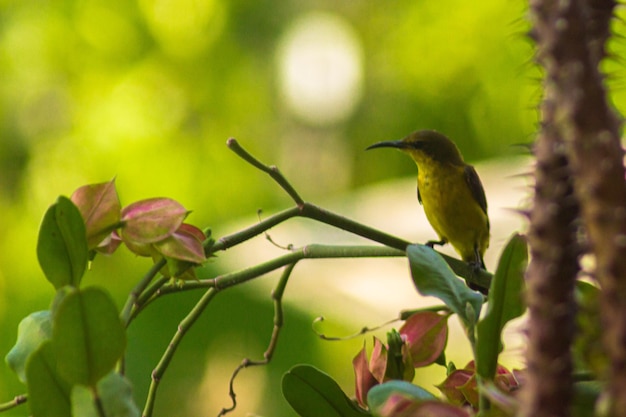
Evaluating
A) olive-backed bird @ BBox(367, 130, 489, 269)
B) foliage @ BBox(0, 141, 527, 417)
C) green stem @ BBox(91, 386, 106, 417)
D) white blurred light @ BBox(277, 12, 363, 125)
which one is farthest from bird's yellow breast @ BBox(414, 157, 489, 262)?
white blurred light @ BBox(277, 12, 363, 125)

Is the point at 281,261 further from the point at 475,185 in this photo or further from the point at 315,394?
the point at 475,185

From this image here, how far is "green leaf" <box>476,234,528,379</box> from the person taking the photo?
305mm

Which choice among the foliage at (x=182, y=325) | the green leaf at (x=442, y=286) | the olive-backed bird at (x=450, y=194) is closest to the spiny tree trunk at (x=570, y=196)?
the foliage at (x=182, y=325)

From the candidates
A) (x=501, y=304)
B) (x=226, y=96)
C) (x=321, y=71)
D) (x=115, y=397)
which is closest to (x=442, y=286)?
(x=501, y=304)

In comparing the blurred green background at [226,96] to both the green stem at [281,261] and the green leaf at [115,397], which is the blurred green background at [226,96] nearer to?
the green stem at [281,261]

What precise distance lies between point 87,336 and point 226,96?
345cm

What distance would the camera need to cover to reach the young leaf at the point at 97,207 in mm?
381

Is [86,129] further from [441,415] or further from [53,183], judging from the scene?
[441,415]

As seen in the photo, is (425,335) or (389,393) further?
(425,335)

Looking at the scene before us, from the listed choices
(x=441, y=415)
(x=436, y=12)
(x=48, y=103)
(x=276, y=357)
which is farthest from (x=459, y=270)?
(x=48, y=103)

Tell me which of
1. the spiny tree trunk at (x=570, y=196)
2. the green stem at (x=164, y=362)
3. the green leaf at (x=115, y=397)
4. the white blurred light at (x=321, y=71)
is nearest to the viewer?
the spiny tree trunk at (x=570, y=196)

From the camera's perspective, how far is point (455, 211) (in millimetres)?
1393

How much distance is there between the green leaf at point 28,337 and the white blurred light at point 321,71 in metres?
3.12

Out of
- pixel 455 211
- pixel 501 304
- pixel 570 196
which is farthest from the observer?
pixel 455 211
